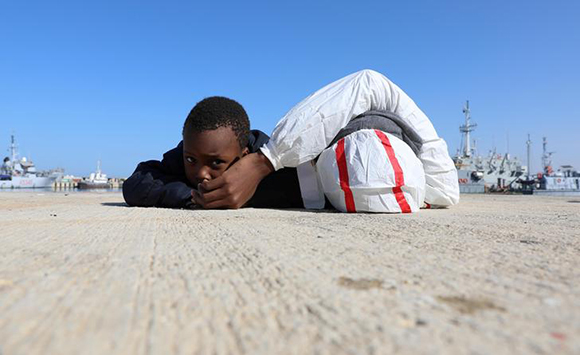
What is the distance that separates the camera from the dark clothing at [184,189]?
1.86 meters

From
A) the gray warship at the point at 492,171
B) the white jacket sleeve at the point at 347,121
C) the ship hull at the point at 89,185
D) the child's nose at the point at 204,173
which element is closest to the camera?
the white jacket sleeve at the point at 347,121

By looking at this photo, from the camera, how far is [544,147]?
27219mm

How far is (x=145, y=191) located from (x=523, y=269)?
5.83ft

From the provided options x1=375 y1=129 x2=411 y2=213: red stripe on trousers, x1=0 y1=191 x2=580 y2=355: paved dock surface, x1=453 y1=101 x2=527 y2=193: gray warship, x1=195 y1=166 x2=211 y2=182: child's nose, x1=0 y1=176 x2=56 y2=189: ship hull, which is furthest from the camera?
x1=0 y1=176 x2=56 y2=189: ship hull

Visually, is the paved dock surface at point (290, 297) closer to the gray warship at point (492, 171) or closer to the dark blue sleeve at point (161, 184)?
the dark blue sleeve at point (161, 184)

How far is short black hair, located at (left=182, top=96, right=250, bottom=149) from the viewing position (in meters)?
1.75

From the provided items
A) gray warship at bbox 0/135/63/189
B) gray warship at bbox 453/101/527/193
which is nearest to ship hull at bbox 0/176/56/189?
gray warship at bbox 0/135/63/189

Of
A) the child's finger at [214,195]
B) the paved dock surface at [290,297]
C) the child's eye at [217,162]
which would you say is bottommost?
the paved dock surface at [290,297]

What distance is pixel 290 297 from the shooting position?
15.2 inches

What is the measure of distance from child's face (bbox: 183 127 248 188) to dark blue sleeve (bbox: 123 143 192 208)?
0.43ft

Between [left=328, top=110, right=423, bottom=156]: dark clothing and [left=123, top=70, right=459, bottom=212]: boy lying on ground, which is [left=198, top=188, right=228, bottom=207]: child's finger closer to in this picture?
[left=123, top=70, right=459, bottom=212]: boy lying on ground

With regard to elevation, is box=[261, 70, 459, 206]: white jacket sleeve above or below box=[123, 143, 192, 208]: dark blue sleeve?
above

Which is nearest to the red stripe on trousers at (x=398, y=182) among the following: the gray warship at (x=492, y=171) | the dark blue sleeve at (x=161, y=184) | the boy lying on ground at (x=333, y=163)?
the boy lying on ground at (x=333, y=163)

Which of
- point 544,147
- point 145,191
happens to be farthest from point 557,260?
point 544,147
